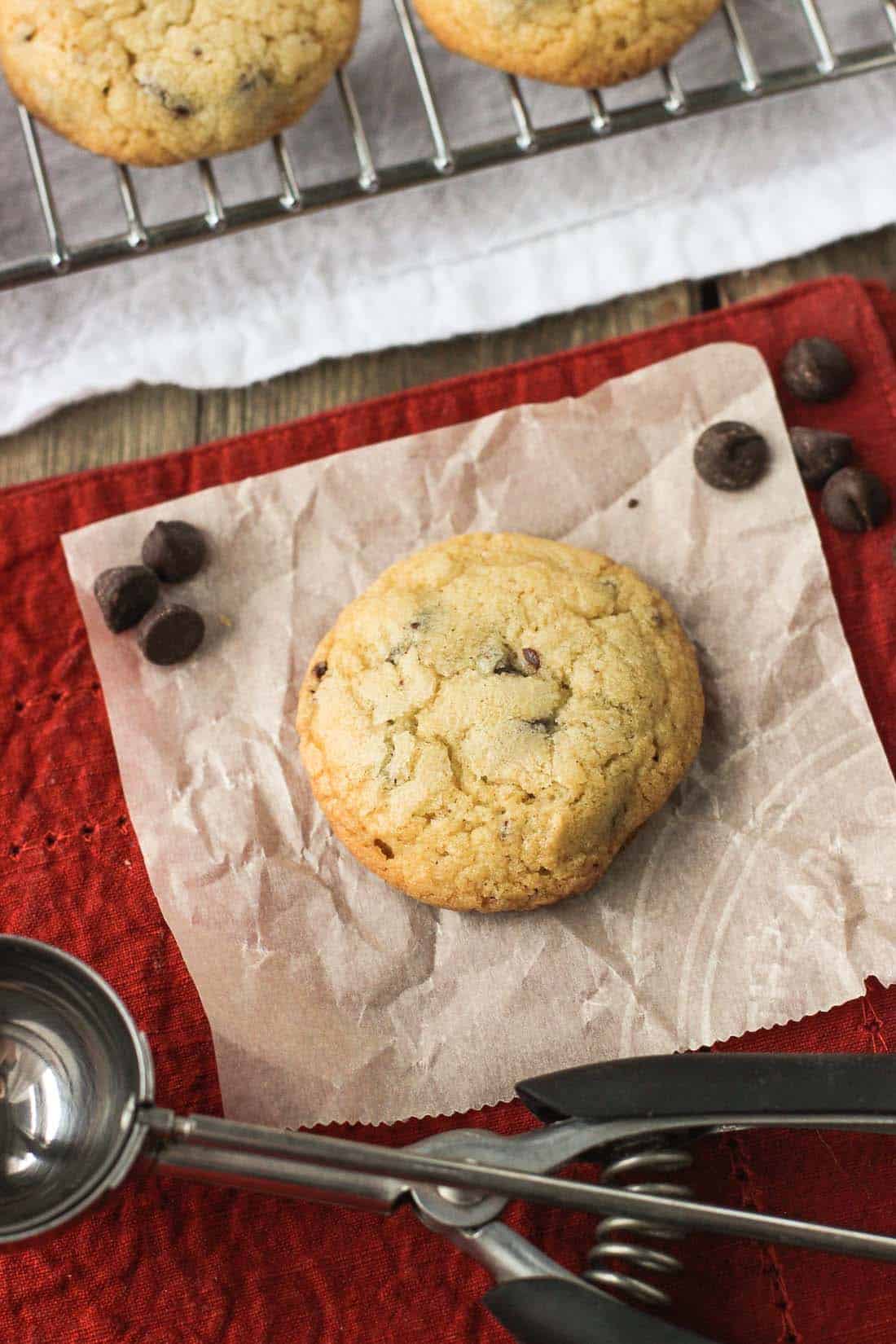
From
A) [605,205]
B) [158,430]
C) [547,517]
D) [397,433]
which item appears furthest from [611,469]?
[158,430]

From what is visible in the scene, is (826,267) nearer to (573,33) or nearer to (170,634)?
(573,33)

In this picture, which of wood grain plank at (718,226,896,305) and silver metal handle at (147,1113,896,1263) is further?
wood grain plank at (718,226,896,305)

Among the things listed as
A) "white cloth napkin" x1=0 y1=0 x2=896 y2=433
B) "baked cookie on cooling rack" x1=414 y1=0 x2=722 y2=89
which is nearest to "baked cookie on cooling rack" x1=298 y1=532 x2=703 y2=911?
"white cloth napkin" x1=0 y1=0 x2=896 y2=433

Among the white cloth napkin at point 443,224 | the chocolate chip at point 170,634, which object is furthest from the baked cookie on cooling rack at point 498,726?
the white cloth napkin at point 443,224

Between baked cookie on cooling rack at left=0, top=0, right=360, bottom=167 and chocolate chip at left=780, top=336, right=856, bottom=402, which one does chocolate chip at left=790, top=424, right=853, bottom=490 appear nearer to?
chocolate chip at left=780, top=336, right=856, bottom=402

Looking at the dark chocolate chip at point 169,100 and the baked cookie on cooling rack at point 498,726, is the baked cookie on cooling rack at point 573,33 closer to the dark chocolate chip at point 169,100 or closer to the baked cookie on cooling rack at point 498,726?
the dark chocolate chip at point 169,100

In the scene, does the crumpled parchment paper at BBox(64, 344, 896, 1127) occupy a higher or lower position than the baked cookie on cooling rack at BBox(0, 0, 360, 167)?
lower

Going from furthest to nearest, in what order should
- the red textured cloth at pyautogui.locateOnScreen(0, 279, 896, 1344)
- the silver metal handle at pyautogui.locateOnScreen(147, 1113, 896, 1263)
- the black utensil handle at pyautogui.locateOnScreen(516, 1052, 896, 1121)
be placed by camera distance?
1. the red textured cloth at pyautogui.locateOnScreen(0, 279, 896, 1344)
2. the black utensil handle at pyautogui.locateOnScreen(516, 1052, 896, 1121)
3. the silver metal handle at pyautogui.locateOnScreen(147, 1113, 896, 1263)

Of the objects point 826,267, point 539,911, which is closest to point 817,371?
point 826,267
